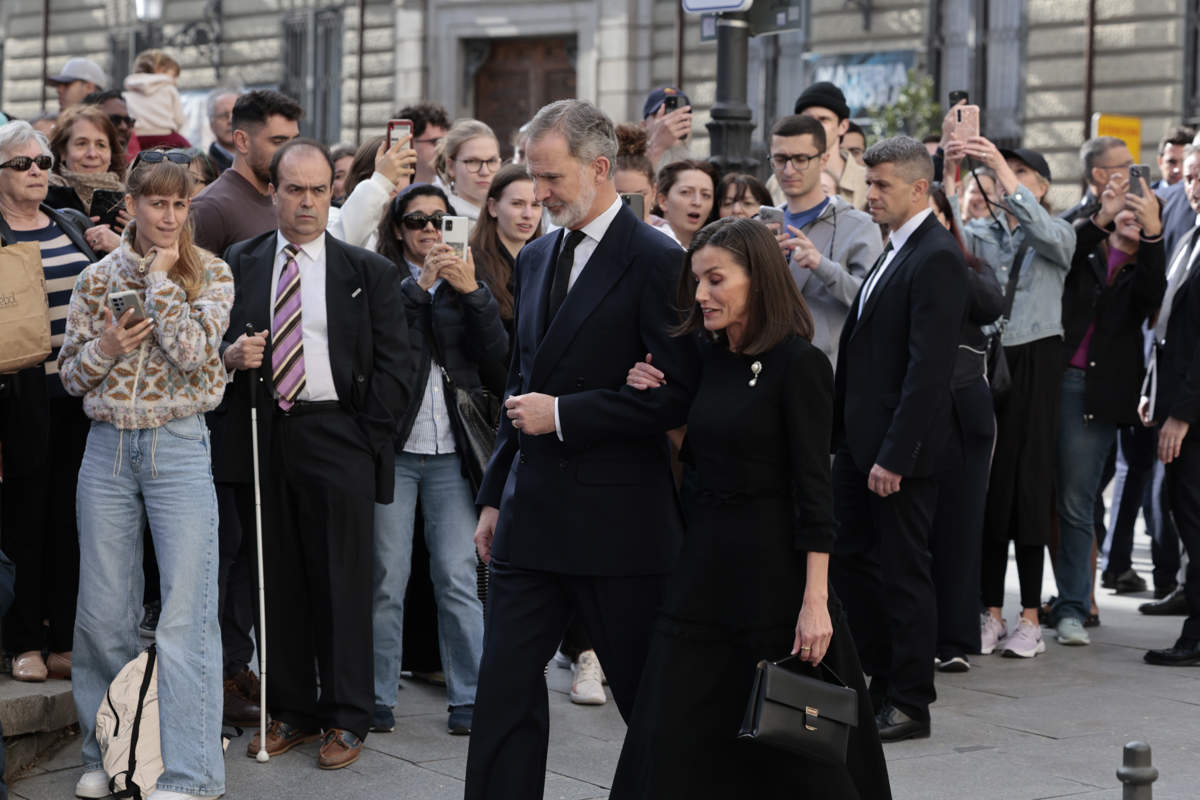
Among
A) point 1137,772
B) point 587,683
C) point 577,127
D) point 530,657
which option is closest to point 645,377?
point 577,127

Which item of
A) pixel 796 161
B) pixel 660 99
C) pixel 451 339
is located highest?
pixel 660 99

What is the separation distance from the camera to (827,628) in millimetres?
4516

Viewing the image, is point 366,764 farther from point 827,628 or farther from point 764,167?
point 764,167

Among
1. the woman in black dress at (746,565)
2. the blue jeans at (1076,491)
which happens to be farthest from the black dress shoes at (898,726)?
the blue jeans at (1076,491)

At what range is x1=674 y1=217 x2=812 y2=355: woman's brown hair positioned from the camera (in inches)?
182

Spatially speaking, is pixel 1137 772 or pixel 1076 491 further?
pixel 1076 491

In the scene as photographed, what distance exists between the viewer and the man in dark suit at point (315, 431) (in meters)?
6.00

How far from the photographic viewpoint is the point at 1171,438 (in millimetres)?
7789

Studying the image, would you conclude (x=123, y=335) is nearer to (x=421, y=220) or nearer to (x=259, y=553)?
(x=259, y=553)

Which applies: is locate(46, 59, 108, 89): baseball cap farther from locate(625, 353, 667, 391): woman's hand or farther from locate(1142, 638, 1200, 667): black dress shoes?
locate(625, 353, 667, 391): woman's hand

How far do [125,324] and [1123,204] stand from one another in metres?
5.04

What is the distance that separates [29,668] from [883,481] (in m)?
3.22

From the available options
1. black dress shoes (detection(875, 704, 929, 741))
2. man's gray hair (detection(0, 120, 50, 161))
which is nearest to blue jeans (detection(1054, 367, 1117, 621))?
black dress shoes (detection(875, 704, 929, 741))

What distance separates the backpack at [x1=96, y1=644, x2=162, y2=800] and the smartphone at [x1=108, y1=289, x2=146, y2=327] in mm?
1082
